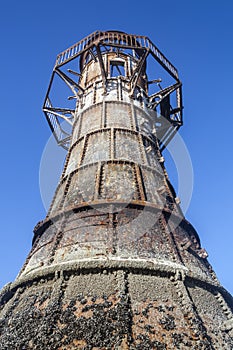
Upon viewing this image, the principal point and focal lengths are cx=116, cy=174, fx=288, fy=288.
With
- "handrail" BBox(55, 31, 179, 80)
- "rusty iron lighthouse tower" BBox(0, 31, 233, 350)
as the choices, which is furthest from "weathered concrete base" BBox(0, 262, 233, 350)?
"handrail" BBox(55, 31, 179, 80)

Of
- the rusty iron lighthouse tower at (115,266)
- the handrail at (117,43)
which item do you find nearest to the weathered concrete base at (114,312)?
the rusty iron lighthouse tower at (115,266)

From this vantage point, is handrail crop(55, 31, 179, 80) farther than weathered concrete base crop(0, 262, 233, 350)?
Yes

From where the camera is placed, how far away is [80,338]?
388 cm

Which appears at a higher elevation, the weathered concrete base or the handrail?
the handrail

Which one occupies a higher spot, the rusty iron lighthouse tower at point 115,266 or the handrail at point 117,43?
the handrail at point 117,43

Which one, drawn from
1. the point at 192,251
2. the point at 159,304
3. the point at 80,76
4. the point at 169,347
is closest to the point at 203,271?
the point at 192,251

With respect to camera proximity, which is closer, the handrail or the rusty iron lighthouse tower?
the rusty iron lighthouse tower

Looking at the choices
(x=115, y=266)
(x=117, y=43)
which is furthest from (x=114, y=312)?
(x=117, y=43)

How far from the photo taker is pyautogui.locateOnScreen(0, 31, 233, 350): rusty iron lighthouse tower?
4.09 metres

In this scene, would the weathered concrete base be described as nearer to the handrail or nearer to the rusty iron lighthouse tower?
the rusty iron lighthouse tower

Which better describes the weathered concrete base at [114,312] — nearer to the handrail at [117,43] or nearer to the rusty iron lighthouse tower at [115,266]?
the rusty iron lighthouse tower at [115,266]

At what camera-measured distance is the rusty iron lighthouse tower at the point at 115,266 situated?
4.09 metres

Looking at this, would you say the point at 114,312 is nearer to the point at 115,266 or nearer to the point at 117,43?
the point at 115,266

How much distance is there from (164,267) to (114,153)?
3.71 meters
